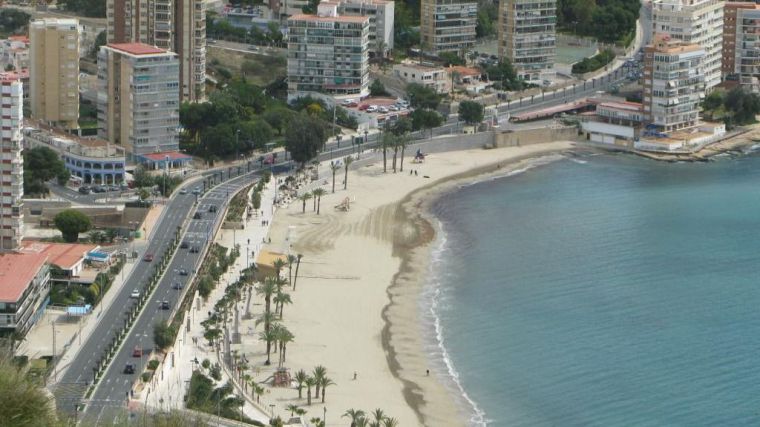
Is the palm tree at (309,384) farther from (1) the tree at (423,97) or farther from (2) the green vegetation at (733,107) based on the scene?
(2) the green vegetation at (733,107)

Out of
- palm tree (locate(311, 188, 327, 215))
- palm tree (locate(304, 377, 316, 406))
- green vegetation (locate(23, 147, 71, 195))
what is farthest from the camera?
palm tree (locate(311, 188, 327, 215))

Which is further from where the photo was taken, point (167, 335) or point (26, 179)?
point (26, 179)

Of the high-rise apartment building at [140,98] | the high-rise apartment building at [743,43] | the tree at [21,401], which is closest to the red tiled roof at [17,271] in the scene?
Answer: the high-rise apartment building at [140,98]

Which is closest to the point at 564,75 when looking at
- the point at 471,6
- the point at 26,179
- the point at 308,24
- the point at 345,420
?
the point at 471,6

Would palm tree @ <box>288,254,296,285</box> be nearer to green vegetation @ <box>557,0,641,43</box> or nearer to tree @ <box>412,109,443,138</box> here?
tree @ <box>412,109,443,138</box>

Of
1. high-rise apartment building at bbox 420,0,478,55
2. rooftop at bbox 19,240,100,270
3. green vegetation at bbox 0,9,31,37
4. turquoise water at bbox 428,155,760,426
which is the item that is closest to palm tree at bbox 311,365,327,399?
turquoise water at bbox 428,155,760,426

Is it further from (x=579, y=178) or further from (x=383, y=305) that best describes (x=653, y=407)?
(x=579, y=178)
